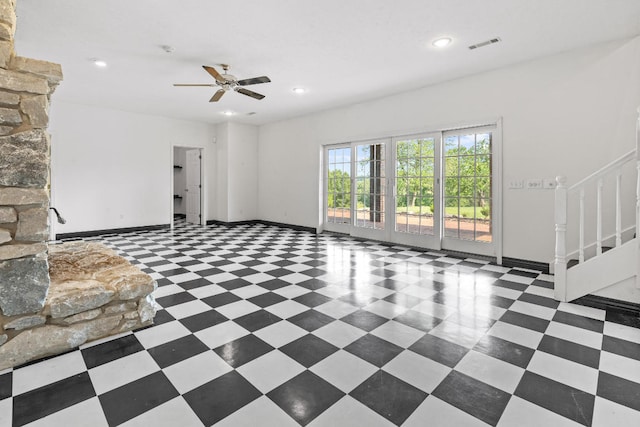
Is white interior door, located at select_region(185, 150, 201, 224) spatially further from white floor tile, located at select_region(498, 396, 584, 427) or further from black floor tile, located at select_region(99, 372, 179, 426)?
white floor tile, located at select_region(498, 396, 584, 427)

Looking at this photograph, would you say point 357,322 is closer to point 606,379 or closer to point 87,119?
point 606,379

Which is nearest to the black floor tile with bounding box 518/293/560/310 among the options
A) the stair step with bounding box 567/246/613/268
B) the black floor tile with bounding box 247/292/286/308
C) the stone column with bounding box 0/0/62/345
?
the stair step with bounding box 567/246/613/268

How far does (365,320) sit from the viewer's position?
2.68 meters

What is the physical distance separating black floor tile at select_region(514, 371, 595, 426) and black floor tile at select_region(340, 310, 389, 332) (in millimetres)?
1029

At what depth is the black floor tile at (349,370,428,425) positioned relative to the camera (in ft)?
5.24

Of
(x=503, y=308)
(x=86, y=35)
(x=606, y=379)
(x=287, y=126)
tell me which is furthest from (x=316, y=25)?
(x=287, y=126)

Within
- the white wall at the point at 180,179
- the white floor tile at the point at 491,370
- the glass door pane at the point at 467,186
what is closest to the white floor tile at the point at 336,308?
the white floor tile at the point at 491,370

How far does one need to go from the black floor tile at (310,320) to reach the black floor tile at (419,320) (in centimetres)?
60

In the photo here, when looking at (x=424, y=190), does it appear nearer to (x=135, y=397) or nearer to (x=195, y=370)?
(x=195, y=370)

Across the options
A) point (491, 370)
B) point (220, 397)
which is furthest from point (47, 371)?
point (491, 370)

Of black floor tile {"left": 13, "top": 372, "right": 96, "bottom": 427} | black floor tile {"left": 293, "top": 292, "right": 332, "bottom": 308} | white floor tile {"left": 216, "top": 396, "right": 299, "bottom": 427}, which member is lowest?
white floor tile {"left": 216, "top": 396, "right": 299, "bottom": 427}

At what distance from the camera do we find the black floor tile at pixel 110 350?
80.8 inches

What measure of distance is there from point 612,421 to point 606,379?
1.43 ft

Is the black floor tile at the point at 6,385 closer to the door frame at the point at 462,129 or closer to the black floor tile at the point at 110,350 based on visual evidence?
the black floor tile at the point at 110,350
